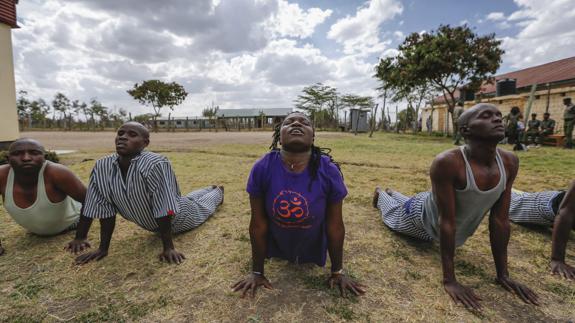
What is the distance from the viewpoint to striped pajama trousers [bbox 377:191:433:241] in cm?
248

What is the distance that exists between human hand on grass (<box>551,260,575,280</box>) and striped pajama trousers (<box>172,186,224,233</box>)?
10.1 ft

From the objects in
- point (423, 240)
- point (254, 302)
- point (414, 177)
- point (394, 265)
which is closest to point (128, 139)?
point (254, 302)

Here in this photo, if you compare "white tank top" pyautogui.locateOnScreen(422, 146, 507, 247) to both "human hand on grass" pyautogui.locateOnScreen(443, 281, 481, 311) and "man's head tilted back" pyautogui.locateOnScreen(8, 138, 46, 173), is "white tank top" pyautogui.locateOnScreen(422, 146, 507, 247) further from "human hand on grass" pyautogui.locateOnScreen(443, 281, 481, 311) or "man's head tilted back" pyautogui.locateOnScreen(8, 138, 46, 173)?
"man's head tilted back" pyautogui.locateOnScreen(8, 138, 46, 173)

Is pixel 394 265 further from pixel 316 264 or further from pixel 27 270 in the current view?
pixel 27 270

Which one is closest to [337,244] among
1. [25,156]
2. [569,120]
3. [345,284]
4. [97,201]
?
[345,284]

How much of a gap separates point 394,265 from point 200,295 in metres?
1.48

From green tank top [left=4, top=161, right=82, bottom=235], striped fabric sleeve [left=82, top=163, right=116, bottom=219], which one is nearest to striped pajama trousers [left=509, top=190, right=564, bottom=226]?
striped fabric sleeve [left=82, top=163, right=116, bottom=219]

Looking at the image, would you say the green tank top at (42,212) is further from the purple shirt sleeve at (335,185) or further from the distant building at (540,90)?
the distant building at (540,90)

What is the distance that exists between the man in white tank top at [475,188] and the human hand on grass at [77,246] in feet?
9.47

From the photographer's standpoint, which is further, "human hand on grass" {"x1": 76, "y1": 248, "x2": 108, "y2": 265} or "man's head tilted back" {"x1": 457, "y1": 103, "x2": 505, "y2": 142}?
"human hand on grass" {"x1": 76, "y1": 248, "x2": 108, "y2": 265}

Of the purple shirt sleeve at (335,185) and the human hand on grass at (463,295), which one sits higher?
the purple shirt sleeve at (335,185)

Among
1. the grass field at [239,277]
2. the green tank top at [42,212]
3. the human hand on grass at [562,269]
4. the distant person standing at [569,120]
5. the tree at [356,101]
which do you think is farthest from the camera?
the tree at [356,101]

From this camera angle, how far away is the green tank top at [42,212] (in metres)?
2.44

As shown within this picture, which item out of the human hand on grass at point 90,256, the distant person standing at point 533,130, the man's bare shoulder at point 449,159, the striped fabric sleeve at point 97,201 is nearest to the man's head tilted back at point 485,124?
the man's bare shoulder at point 449,159
